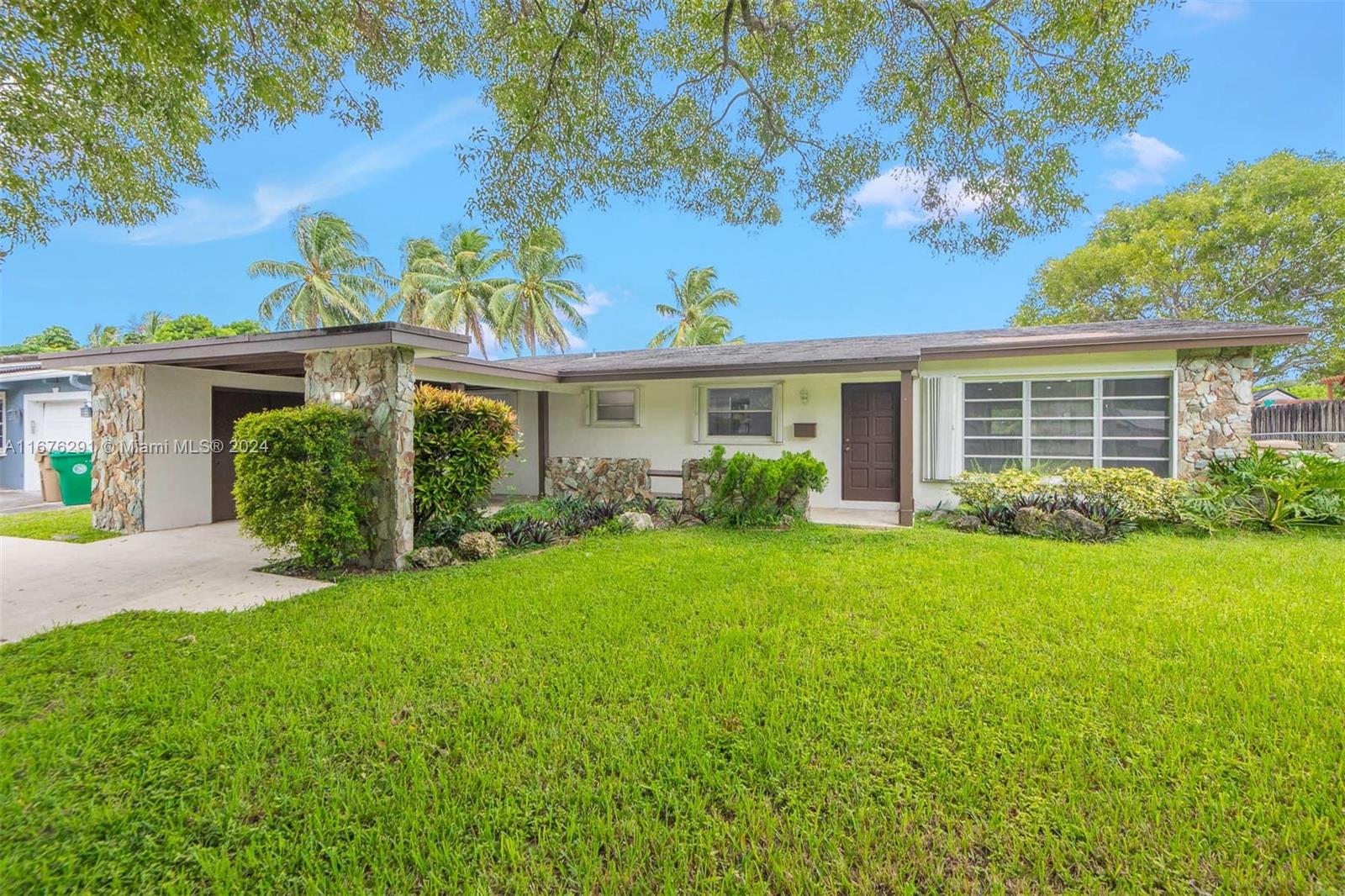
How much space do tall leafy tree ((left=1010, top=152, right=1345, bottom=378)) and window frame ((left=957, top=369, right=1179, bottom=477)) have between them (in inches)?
491

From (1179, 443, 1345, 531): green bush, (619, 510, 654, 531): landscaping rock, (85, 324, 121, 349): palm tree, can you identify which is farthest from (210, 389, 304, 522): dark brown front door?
(85, 324, 121, 349): palm tree

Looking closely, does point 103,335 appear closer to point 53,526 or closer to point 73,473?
point 73,473

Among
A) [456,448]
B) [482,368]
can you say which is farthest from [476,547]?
[482,368]

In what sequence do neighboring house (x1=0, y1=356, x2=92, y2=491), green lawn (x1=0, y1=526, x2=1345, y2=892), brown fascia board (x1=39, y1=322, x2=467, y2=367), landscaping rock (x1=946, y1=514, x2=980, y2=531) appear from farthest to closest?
neighboring house (x1=0, y1=356, x2=92, y2=491), landscaping rock (x1=946, y1=514, x2=980, y2=531), brown fascia board (x1=39, y1=322, x2=467, y2=367), green lawn (x1=0, y1=526, x2=1345, y2=892)

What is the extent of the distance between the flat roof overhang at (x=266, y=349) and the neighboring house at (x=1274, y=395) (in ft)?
117

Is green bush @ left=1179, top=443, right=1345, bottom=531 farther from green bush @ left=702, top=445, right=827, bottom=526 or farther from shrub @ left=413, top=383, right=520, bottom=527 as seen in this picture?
shrub @ left=413, top=383, right=520, bottom=527

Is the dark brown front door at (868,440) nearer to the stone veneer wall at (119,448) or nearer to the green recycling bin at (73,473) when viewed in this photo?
the stone veneer wall at (119,448)

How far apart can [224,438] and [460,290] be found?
1591cm

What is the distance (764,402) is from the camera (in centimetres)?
1121

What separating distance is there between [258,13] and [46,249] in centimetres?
321

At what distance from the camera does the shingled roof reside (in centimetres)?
833

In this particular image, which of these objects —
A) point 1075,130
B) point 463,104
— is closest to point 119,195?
point 463,104

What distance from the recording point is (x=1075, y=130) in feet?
20.2

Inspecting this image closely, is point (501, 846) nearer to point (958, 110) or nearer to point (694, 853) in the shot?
point (694, 853)
